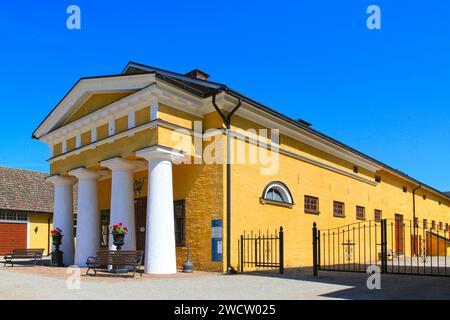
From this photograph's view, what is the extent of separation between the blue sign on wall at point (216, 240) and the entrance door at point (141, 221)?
4.16 m

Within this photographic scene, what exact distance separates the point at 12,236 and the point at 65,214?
Answer: 1276 centimetres

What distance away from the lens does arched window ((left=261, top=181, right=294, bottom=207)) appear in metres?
17.3

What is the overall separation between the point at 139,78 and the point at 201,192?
432 centimetres

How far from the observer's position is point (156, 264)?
14234 mm

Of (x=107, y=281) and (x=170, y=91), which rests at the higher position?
(x=170, y=91)

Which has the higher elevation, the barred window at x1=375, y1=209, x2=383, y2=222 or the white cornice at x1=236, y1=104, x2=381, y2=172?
the white cornice at x1=236, y1=104, x2=381, y2=172

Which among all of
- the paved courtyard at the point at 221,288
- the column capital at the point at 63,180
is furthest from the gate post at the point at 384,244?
the column capital at the point at 63,180

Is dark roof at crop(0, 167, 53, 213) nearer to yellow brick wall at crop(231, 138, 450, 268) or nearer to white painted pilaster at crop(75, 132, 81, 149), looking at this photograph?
white painted pilaster at crop(75, 132, 81, 149)

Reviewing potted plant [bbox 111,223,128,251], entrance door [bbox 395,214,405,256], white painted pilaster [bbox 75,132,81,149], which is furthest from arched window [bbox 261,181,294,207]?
entrance door [bbox 395,214,405,256]

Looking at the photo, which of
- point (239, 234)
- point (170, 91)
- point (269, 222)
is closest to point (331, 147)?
point (269, 222)

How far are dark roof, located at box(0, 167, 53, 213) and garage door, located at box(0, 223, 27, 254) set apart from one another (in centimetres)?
127

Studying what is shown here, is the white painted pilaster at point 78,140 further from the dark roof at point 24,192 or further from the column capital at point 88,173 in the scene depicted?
the dark roof at point 24,192
